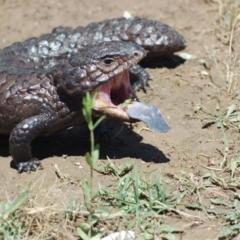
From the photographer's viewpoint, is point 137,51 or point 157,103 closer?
point 137,51

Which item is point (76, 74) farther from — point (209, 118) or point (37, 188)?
point (209, 118)

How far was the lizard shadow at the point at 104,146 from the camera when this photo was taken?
5957mm

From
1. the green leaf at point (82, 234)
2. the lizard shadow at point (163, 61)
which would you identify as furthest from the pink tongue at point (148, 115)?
the lizard shadow at point (163, 61)

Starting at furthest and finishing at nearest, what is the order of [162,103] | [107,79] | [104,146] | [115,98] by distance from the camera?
[162,103], [104,146], [115,98], [107,79]

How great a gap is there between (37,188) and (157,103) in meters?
1.73

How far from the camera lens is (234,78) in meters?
6.92

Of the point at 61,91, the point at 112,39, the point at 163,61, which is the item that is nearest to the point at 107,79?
the point at 61,91

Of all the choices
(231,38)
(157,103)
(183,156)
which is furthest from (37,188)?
(231,38)

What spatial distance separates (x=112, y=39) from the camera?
7.25 m

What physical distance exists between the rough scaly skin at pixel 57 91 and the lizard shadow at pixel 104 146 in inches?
10.6

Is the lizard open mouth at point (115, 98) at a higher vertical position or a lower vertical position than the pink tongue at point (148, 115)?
higher

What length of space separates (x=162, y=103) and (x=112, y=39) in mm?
975

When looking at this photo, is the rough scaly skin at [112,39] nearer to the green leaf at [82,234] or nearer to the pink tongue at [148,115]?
the pink tongue at [148,115]

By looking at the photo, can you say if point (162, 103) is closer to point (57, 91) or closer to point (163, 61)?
point (163, 61)
